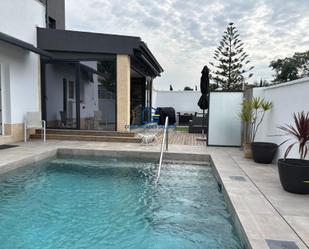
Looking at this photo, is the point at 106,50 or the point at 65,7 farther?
the point at 65,7

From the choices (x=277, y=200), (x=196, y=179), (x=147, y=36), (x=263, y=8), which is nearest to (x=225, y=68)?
(x=147, y=36)

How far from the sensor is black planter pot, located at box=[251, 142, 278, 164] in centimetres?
542

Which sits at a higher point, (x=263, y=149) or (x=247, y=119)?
(x=247, y=119)

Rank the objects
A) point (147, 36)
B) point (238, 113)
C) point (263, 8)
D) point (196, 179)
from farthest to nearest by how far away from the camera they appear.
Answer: point (147, 36), point (263, 8), point (238, 113), point (196, 179)

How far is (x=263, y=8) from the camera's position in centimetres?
955

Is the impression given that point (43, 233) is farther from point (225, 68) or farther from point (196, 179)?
point (225, 68)

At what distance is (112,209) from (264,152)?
3469 millimetres

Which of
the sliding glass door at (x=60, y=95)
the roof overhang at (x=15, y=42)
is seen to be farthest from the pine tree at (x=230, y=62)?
the roof overhang at (x=15, y=42)

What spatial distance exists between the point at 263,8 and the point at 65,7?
1008cm

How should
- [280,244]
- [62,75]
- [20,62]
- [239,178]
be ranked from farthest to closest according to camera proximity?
[62,75]
[20,62]
[239,178]
[280,244]

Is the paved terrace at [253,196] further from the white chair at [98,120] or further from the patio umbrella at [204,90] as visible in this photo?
the patio umbrella at [204,90]

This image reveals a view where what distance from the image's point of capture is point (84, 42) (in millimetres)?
8289

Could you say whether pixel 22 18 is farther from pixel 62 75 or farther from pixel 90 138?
pixel 90 138

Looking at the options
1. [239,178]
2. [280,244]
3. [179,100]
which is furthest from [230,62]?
[280,244]
